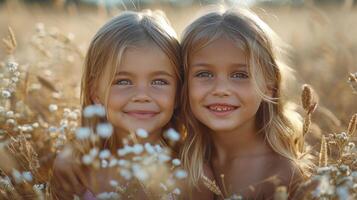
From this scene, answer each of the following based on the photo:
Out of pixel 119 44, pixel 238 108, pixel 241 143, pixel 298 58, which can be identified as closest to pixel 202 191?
pixel 241 143

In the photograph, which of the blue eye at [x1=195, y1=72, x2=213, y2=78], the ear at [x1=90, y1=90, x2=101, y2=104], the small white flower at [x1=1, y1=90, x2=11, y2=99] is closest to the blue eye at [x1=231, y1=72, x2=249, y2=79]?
the blue eye at [x1=195, y1=72, x2=213, y2=78]

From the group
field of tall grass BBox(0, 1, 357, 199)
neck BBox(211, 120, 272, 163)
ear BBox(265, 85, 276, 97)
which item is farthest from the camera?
neck BBox(211, 120, 272, 163)

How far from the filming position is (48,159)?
3934mm

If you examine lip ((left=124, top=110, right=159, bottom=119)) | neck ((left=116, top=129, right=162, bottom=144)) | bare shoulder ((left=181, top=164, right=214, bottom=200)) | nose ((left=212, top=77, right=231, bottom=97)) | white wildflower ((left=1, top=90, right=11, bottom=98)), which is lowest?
bare shoulder ((left=181, top=164, right=214, bottom=200))

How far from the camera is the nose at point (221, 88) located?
10.9 ft

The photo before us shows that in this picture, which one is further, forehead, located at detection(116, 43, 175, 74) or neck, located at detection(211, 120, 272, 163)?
neck, located at detection(211, 120, 272, 163)

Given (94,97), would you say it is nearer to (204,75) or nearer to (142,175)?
(204,75)

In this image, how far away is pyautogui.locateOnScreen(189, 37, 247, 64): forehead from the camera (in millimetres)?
3344

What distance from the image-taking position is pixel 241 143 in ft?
12.1

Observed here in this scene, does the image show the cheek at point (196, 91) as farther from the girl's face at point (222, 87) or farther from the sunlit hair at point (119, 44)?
the sunlit hair at point (119, 44)

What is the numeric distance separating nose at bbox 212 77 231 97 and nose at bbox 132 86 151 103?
0.39m

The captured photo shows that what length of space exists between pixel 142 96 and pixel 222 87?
1.52ft

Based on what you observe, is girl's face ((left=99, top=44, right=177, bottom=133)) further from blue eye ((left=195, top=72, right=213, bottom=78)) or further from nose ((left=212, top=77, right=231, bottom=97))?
nose ((left=212, top=77, right=231, bottom=97))

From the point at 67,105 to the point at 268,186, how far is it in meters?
1.63
